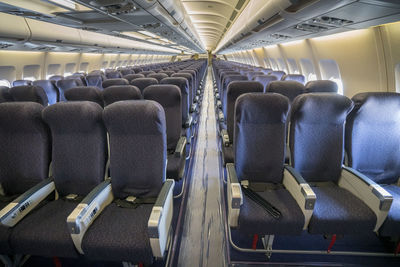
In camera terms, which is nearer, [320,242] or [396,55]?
[320,242]

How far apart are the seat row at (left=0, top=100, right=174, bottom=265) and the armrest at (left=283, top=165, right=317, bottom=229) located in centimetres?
120

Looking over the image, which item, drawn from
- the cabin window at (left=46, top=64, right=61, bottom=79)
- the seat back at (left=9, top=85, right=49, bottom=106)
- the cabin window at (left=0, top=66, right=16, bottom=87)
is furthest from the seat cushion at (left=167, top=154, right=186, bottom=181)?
the cabin window at (left=46, top=64, right=61, bottom=79)

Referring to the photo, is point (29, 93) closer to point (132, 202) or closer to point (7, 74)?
point (132, 202)

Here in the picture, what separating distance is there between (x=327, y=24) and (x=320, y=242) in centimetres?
307

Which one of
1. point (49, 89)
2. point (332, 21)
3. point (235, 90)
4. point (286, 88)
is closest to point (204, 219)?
point (235, 90)

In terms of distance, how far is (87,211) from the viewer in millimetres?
1584

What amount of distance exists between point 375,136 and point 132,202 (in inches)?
106

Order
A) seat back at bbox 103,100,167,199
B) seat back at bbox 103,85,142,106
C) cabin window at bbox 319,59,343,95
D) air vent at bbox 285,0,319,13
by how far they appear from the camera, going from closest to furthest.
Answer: seat back at bbox 103,100,167,199, air vent at bbox 285,0,319,13, seat back at bbox 103,85,142,106, cabin window at bbox 319,59,343,95

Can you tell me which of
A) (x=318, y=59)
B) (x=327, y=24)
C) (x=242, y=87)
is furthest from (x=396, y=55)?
(x=318, y=59)

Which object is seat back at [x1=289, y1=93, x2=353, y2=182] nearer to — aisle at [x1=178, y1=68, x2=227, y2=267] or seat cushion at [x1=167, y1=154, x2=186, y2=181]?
aisle at [x1=178, y1=68, x2=227, y2=267]

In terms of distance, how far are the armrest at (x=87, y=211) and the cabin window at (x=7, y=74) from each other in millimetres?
7521

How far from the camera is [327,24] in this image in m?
2.99

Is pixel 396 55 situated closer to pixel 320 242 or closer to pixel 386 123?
pixel 386 123

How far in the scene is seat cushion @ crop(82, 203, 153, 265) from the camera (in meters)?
1.48
